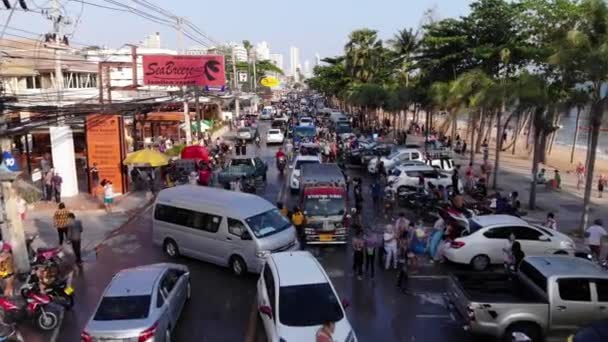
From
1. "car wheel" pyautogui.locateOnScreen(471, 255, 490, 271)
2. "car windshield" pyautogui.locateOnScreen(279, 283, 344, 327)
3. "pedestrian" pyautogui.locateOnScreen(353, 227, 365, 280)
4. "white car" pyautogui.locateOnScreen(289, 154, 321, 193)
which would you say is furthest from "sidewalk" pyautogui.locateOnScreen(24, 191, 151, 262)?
"car wheel" pyautogui.locateOnScreen(471, 255, 490, 271)

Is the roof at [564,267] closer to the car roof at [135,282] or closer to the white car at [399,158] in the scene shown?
the car roof at [135,282]

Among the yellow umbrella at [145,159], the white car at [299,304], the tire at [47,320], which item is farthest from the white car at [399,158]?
the tire at [47,320]

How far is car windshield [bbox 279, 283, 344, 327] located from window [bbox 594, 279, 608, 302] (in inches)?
192

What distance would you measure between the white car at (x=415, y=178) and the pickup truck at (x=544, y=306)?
1390cm

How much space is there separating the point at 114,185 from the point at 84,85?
995 inches

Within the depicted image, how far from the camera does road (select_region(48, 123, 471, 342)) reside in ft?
36.7

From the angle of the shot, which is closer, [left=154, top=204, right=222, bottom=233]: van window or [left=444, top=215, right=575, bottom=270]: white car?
[left=444, top=215, right=575, bottom=270]: white car

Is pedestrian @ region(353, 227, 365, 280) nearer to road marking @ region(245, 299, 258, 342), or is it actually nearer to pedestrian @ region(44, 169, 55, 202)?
road marking @ region(245, 299, 258, 342)

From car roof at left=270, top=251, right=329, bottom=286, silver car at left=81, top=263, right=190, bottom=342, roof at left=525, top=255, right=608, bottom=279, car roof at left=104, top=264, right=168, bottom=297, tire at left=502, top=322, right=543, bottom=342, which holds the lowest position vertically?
tire at left=502, top=322, right=543, bottom=342

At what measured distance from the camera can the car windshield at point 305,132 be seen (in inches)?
1661

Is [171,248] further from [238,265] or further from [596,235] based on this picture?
[596,235]

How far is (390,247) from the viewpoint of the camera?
1509 centimetres

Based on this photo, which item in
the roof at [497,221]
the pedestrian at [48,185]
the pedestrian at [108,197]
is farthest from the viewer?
the pedestrian at [48,185]

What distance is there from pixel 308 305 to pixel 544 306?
434 centimetres
